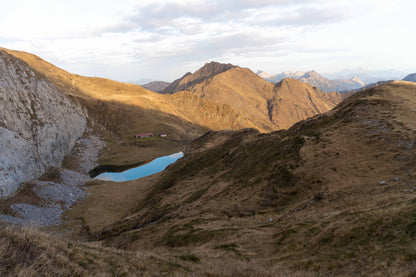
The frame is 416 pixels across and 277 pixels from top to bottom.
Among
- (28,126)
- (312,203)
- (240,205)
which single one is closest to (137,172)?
(28,126)

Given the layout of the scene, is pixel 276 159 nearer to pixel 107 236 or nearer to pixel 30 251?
pixel 107 236

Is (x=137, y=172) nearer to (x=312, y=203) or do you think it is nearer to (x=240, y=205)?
(x=240, y=205)

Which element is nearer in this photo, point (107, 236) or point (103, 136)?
point (107, 236)

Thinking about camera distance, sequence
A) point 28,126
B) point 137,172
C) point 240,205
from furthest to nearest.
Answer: point 137,172 → point 28,126 → point 240,205

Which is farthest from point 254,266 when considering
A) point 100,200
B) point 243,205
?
point 100,200

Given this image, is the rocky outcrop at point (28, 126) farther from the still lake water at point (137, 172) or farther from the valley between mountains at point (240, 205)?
the still lake water at point (137, 172)

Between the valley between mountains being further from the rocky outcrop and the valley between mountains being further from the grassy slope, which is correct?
the rocky outcrop

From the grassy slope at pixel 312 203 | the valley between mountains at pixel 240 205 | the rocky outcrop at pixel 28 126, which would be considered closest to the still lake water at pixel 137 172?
the valley between mountains at pixel 240 205
